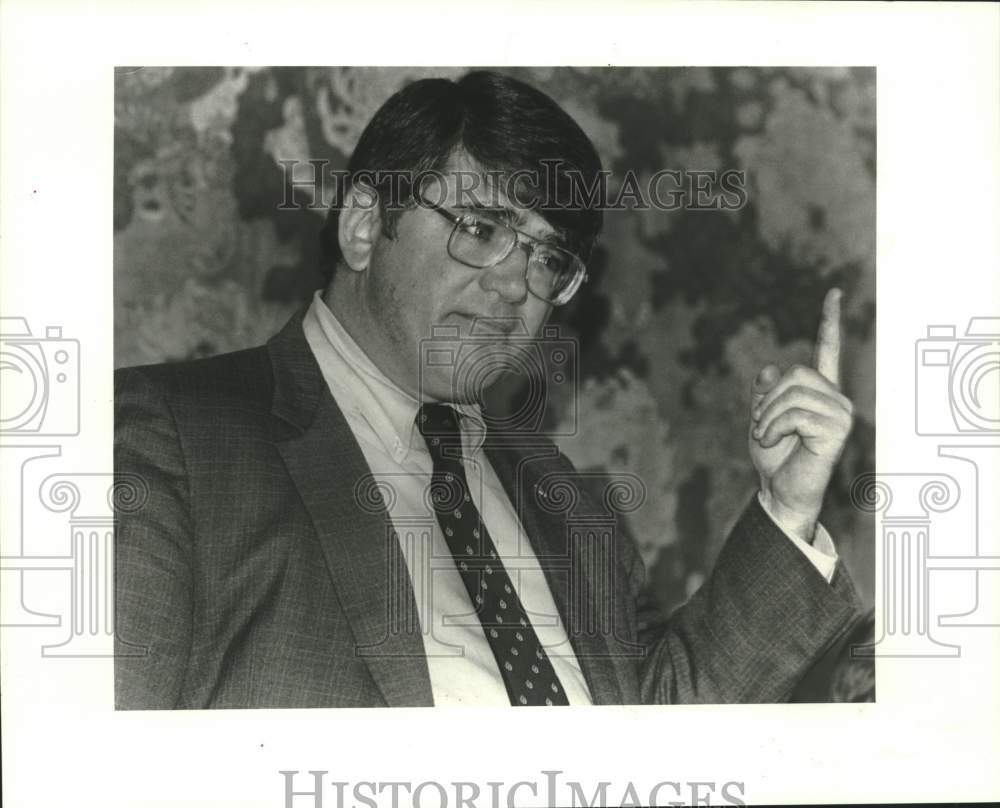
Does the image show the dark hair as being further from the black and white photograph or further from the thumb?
the thumb

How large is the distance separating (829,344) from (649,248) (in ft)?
1.27

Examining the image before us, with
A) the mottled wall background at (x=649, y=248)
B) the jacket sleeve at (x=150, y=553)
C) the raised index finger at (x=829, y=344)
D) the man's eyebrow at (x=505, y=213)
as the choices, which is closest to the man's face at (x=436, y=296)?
the man's eyebrow at (x=505, y=213)

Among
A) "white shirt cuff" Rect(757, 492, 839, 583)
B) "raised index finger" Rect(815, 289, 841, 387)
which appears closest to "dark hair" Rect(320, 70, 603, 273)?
"raised index finger" Rect(815, 289, 841, 387)

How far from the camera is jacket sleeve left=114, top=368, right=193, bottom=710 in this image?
2.24m

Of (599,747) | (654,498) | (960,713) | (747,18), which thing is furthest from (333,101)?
(960,713)

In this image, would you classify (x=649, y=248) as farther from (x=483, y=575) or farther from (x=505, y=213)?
(x=483, y=575)

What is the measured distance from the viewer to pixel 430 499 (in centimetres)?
233

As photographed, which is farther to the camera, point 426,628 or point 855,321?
point 855,321

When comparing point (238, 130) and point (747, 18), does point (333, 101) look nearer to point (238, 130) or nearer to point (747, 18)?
point (238, 130)

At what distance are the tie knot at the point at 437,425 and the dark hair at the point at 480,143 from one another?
0.31 metres

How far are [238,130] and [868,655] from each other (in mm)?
1542

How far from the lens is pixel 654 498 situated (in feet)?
7.83

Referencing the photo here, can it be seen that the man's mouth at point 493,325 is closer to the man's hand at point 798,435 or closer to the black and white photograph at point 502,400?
the black and white photograph at point 502,400

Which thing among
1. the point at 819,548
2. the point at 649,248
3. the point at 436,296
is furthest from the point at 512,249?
the point at 819,548
